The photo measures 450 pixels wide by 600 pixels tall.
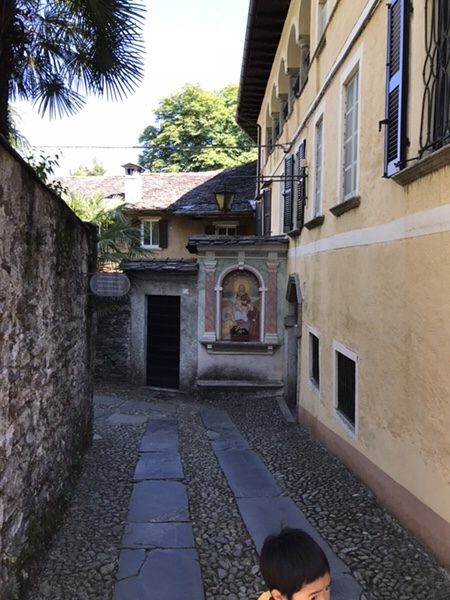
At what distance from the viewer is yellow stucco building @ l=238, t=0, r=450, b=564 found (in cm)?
425

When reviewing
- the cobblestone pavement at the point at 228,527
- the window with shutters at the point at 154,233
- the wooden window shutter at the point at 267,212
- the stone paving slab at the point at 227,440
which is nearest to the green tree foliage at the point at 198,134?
the window with shutters at the point at 154,233

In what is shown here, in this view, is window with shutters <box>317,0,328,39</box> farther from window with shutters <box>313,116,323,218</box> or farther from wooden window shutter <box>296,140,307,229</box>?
wooden window shutter <box>296,140,307,229</box>

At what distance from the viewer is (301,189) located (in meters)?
10.0

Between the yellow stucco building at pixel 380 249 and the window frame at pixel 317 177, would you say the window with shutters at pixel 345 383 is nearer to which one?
the yellow stucco building at pixel 380 249

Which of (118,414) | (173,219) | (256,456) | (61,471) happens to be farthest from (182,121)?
(61,471)

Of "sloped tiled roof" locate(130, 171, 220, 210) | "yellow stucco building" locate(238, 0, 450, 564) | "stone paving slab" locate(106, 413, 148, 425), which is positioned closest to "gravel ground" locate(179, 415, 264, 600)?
"yellow stucco building" locate(238, 0, 450, 564)

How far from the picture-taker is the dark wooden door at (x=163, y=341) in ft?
44.9

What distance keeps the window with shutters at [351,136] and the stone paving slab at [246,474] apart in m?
3.57

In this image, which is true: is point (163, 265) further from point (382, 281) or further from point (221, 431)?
point (382, 281)

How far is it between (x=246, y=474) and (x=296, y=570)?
5.06m

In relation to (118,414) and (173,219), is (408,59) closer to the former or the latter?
(118,414)

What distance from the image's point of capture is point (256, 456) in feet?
25.6

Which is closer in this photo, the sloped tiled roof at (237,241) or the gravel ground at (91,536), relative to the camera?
the gravel ground at (91,536)

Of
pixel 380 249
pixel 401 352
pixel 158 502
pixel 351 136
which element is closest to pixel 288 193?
pixel 351 136
